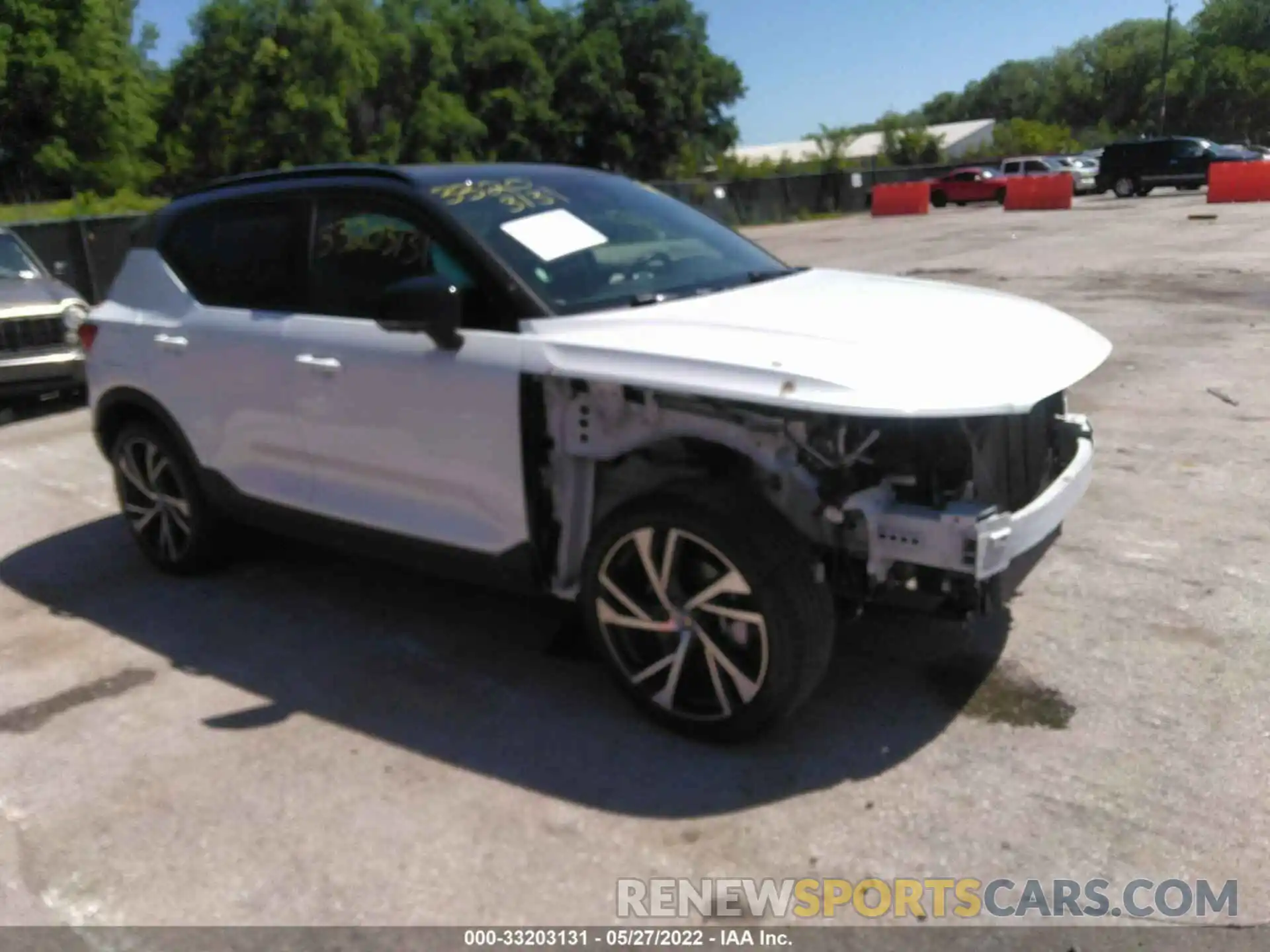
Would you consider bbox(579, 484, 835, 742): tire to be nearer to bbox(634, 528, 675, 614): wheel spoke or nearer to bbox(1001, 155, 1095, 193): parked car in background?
bbox(634, 528, 675, 614): wheel spoke

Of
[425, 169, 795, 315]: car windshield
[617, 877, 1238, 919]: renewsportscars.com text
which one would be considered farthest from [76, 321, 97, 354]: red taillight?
[617, 877, 1238, 919]: renewsportscars.com text

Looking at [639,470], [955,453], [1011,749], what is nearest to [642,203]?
[639,470]

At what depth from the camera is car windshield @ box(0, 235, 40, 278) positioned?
10328 millimetres

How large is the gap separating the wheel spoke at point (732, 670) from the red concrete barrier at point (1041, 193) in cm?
3238

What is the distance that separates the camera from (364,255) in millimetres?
4426

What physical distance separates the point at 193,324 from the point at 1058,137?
210ft

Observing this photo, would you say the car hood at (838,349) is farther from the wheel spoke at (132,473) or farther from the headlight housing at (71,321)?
the headlight housing at (71,321)

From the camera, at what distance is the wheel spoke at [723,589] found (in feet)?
11.1

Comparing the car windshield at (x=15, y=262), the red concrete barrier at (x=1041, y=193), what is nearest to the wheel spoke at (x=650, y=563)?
the car windshield at (x=15, y=262)

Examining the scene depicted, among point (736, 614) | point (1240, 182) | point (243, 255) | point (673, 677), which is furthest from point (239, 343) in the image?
point (1240, 182)

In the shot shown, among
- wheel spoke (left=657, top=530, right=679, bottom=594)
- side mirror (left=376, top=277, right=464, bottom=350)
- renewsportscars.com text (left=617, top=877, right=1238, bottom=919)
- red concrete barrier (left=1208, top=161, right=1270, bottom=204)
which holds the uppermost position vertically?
red concrete barrier (left=1208, top=161, right=1270, bottom=204)

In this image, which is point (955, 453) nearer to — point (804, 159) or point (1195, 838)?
point (1195, 838)

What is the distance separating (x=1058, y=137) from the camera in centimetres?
6162

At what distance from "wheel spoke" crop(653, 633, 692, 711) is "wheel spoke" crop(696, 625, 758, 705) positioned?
0.20 feet
